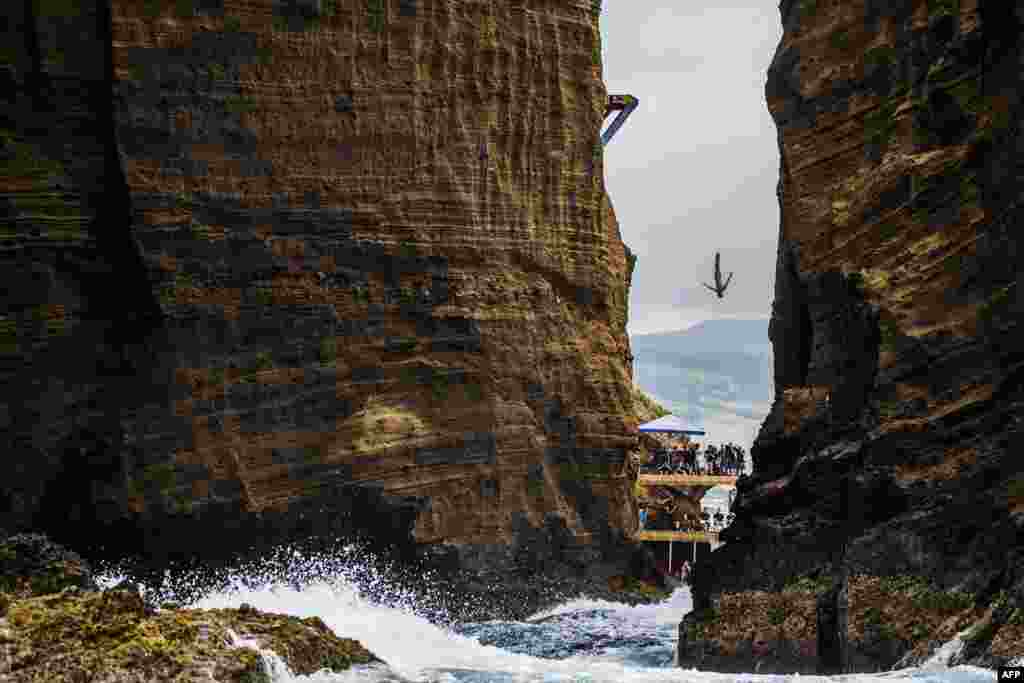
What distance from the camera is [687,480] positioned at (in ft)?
181

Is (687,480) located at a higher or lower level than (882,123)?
lower

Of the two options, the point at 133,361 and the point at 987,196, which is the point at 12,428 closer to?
the point at 133,361

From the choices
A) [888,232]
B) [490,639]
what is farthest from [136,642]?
[888,232]

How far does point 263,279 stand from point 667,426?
29490mm

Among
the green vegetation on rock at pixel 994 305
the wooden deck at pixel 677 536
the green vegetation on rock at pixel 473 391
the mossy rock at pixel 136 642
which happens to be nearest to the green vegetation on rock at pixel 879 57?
the green vegetation on rock at pixel 994 305

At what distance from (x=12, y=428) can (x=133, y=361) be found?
2.53 meters

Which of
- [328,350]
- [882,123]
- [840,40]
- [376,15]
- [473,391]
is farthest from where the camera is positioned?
[473,391]

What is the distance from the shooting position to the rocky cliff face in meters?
32.7

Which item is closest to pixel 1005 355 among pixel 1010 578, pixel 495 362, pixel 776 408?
pixel 1010 578

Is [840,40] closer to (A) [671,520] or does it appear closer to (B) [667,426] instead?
(A) [671,520]

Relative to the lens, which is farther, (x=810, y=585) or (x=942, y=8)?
(x=942, y=8)

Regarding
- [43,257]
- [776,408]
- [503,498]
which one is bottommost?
[503,498]

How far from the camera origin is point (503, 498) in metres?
37.8

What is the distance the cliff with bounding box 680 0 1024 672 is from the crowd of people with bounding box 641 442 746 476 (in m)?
25.2
